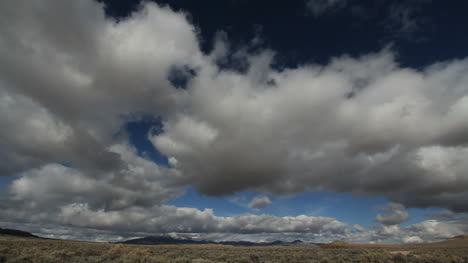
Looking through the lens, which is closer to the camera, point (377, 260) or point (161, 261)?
point (161, 261)

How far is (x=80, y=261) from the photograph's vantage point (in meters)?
26.7

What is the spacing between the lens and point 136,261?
27781 millimetres

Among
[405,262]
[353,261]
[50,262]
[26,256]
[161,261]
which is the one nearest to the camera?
[50,262]

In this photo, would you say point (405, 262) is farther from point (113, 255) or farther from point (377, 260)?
point (113, 255)

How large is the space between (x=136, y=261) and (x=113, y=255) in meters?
6.80

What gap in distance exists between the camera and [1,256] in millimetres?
27375

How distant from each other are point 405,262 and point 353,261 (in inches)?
244

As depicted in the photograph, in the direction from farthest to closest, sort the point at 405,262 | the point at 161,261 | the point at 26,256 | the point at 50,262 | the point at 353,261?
1. the point at 353,261
2. the point at 405,262
3. the point at 161,261
4. the point at 26,256
5. the point at 50,262

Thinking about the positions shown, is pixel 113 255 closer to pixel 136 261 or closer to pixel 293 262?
pixel 136 261

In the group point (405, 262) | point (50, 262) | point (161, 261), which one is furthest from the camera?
point (405, 262)

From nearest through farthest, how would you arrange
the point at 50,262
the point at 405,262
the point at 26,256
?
the point at 50,262, the point at 26,256, the point at 405,262

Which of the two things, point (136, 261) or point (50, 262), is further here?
point (136, 261)

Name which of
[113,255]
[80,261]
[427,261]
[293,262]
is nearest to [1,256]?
[80,261]

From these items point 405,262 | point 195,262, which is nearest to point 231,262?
point 195,262
